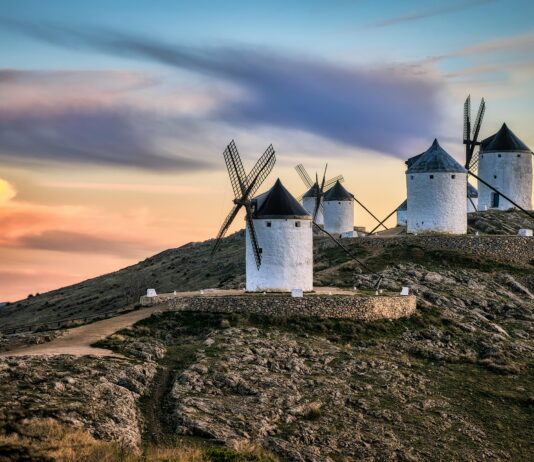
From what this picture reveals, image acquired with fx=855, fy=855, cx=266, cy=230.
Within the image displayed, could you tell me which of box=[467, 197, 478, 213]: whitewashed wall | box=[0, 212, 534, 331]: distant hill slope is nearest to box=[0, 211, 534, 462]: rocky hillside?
box=[0, 212, 534, 331]: distant hill slope

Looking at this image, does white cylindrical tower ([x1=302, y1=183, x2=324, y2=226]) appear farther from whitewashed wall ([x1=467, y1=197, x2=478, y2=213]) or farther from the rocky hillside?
the rocky hillside

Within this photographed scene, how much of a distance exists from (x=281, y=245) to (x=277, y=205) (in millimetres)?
2451

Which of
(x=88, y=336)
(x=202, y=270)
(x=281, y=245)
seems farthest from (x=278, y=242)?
(x=202, y=270)

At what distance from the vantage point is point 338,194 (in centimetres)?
8406

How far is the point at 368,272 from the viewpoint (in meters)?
58.2

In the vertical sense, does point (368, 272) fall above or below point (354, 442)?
above

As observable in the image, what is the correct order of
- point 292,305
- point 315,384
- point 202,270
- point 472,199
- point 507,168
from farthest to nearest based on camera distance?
point 472,199, point 202,270, point 507,168, point 292,305, point 315,384

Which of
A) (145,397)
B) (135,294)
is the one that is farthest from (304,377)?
(135,294)

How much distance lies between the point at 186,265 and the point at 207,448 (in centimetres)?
5973

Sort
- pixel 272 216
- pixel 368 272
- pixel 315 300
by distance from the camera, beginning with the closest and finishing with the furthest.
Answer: pixel 315 300 → pixel 272 216 → pixel 368 272

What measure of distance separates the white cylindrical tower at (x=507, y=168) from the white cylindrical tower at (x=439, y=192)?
49.2 ft

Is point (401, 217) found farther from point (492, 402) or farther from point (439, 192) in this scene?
point (492, 402)

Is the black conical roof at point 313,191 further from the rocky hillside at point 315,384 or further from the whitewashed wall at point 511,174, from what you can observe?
the rocky hillside at point 315,384

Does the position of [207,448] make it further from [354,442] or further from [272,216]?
[272,216]
